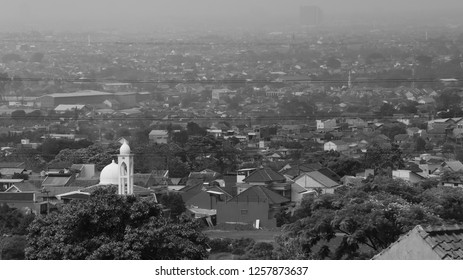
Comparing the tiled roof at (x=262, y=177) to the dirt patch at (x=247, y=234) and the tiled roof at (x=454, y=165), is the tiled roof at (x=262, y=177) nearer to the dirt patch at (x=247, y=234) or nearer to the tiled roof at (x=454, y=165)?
the dirt patch at (x=247, y=234)

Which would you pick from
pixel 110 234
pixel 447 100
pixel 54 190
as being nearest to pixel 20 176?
pixel 54 190

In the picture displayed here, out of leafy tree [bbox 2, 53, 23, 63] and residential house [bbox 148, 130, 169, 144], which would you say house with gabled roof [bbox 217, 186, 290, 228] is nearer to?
residential house [bbox 148, 130, 169, 144]

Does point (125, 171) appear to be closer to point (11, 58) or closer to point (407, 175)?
point (407, 175)

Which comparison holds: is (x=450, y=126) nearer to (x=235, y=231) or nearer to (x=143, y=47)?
(x=143, y=47)

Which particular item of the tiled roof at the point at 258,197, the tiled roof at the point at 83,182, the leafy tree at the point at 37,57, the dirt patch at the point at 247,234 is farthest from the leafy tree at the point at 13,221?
the leafy tree at the point at 37,57

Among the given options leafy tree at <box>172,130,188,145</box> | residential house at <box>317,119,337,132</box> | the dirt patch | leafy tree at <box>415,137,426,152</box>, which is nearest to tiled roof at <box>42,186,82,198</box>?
the dirt patch

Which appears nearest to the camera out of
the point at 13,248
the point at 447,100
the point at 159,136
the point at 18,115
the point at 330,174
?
the point at 13,248
